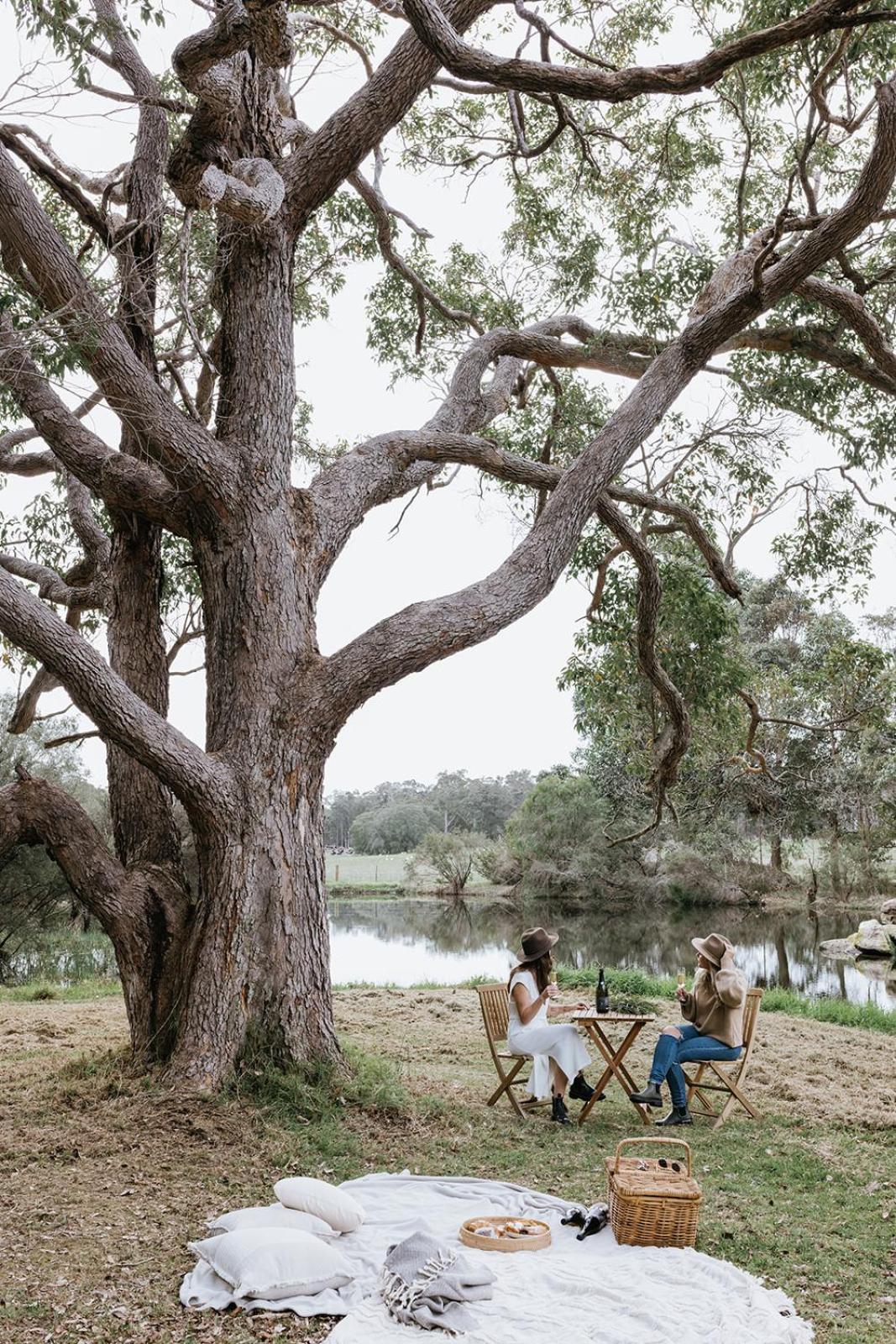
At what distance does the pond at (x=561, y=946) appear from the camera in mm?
15211

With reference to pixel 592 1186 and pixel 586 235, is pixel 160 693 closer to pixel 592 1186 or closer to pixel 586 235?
pixel 592 1186

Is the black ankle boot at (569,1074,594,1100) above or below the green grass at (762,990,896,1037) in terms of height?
above

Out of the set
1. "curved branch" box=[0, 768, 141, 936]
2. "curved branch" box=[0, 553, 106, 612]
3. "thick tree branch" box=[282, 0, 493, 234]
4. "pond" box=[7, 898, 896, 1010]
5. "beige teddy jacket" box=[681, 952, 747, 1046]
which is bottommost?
"pond" box=[7, 898, 896, 1010]

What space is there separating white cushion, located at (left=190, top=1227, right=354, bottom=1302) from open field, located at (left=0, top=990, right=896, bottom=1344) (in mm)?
142

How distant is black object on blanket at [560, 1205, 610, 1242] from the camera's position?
4027 millimetres

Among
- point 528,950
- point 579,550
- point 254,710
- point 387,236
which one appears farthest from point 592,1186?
point 387,236

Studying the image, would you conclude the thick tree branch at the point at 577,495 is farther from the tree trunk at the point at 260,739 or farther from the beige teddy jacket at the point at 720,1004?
the beige teddy jacket at the point at 720,1004

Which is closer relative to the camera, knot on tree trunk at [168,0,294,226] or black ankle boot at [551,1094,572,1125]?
knot on tree trunk at [168,0,294,226]

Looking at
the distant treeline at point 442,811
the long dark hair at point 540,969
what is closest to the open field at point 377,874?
the distant treeline at point 442,811

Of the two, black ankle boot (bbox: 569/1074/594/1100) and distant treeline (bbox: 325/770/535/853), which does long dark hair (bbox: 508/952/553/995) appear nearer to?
black ankle boot (bbox: 569/1074/594/1100)

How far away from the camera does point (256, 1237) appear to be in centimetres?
358

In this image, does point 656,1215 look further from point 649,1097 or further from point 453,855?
point 453,855

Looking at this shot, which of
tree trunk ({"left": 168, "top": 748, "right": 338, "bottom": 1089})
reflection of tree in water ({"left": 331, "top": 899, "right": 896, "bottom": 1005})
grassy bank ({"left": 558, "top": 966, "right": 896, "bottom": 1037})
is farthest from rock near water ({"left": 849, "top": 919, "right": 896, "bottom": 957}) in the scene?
tree trunk ({"left": 168, "top": 748, "right": 338, "bottom": 1089})

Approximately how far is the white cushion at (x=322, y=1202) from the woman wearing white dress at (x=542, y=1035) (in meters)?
2.27
